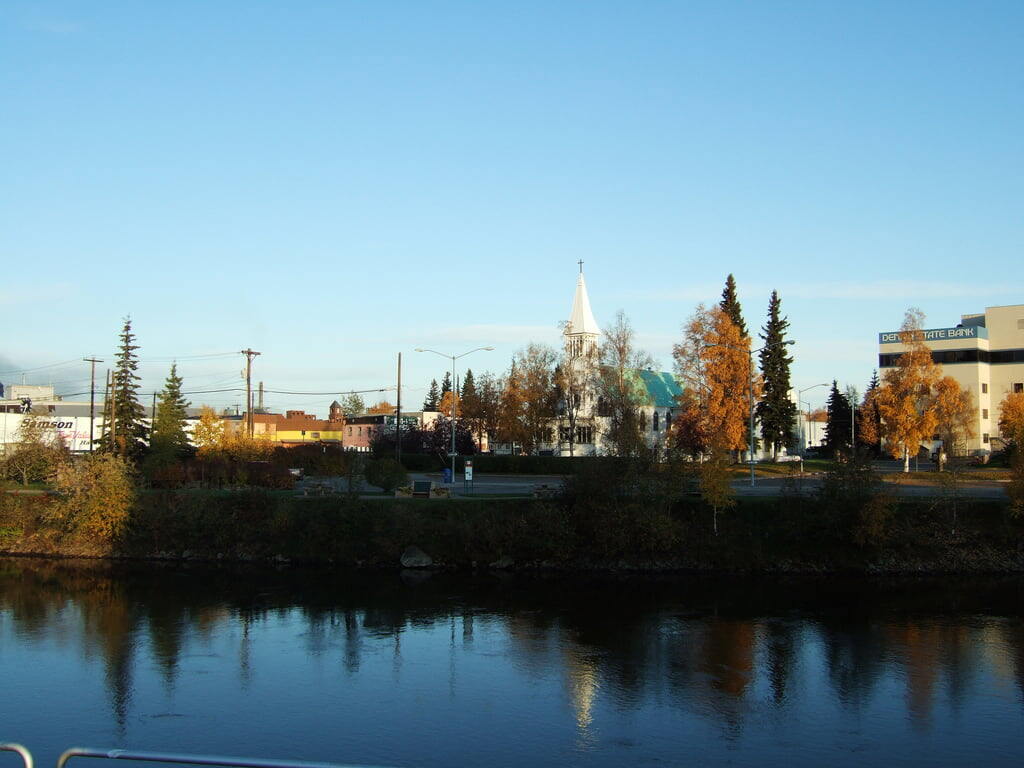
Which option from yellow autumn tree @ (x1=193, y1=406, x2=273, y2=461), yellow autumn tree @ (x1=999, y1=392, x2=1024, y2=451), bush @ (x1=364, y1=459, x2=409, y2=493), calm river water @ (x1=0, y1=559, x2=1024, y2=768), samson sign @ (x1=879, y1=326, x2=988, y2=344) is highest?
samson sign @ (x1=879, y1=326, x2=988, y2=344)

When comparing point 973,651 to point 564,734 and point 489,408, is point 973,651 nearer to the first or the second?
point 564,734

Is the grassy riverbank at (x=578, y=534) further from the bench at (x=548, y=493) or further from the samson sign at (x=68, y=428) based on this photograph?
the samson sign at (x=68, y=428)

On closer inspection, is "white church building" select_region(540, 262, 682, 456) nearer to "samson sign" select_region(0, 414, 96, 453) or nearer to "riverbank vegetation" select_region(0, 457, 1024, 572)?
"riverbank vegetation" select_region(0, 457, 1024, 572)

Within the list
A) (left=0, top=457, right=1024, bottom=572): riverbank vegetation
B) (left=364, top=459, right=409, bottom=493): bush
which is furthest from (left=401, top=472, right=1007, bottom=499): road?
(left=364, top=459, right=409, bottom=493): bush

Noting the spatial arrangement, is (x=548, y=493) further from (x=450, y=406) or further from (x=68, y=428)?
(x=68, y=428)

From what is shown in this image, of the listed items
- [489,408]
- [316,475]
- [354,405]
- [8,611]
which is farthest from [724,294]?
[354,405]

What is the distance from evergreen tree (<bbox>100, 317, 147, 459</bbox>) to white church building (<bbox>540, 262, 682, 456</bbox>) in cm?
3746

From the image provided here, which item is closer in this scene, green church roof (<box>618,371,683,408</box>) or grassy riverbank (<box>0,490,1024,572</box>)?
grassy riverbank (<box>0,490,1024,572</box>)

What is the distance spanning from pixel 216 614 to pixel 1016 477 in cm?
3620

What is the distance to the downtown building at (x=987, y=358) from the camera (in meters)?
89.6

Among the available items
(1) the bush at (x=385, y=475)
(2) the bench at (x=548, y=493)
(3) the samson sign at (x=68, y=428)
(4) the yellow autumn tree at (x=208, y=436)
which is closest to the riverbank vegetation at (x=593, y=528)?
(2) the bench at (x=548, y=493)

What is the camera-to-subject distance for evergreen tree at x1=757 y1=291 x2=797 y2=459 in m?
80.6

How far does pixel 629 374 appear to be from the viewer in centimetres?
8056

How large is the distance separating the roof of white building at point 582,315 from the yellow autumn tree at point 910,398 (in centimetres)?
4111
